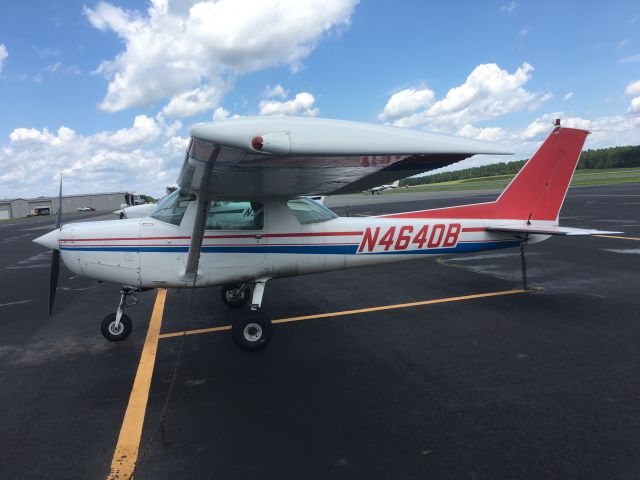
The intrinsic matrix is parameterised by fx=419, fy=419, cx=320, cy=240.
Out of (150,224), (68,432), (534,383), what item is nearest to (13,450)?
(68,432)

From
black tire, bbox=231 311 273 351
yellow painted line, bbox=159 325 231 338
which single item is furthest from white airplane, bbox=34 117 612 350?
yellow painted line, bbox=159 325 231 338

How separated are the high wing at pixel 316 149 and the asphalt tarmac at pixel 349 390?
1.97 m

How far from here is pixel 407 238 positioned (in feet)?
18.8

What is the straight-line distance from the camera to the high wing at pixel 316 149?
249cm

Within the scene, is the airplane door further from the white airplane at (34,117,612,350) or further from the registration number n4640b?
the registration number n4640b

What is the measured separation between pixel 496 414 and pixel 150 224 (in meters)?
4.17

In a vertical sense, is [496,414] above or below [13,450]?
above

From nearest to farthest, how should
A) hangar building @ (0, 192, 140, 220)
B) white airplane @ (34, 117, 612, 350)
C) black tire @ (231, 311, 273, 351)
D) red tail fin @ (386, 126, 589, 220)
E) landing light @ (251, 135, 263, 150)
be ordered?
1. landing light @ (251, 135, 263, 150)
2. white airplane @ (34, 117, 612, 350)
3. black tire @ (231, 311, 273, 351)
4. red tail fin @ (386, 126, 589, 220)
5. hangar building @ (0, 192, 140, 220)

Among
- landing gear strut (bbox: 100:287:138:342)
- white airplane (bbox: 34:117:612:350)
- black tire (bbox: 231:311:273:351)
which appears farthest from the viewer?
landing gear strut (bbox: 100:287:138:342)

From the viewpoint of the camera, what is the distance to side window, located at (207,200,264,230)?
17.0ft

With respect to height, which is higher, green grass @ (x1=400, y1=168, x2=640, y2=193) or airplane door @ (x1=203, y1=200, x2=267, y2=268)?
green grass @ (x1=400, y1=168, x2=640, y2=193)

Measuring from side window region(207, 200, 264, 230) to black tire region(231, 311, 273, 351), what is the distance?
1.11 metres

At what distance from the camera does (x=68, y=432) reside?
3318mm

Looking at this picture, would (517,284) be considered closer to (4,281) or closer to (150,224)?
(150,224)
